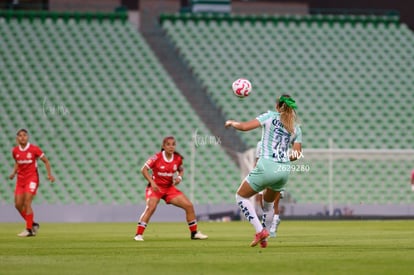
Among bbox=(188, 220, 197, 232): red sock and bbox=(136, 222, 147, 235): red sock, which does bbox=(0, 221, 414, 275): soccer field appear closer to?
bbox=(136, 222, 147, 235): red sock

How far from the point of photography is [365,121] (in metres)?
36.3

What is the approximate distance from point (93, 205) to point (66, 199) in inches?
49.1

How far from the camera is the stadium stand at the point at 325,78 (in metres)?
33.9

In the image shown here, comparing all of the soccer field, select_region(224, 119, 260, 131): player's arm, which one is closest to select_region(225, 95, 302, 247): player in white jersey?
select_region(224, 119, 260, 131): player's arm

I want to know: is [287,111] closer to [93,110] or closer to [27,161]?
[27,161]

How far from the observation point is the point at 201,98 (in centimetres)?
3675

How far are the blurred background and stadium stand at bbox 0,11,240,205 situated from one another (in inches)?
2.0

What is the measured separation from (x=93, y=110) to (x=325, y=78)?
31.4ft

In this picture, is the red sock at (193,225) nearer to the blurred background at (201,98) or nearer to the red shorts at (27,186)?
the red shorts at (27,186)

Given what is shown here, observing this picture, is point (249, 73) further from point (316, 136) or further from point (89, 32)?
point (89, 32)

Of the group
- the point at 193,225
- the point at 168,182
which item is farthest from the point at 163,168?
the point at 193,225

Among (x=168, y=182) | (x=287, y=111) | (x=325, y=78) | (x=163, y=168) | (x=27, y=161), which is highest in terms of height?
(x=325, y=78)

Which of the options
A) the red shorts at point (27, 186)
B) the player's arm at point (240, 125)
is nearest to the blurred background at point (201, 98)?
the red shorts at point (27, 186)

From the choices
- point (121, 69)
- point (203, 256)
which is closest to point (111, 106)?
point (121, 69)
